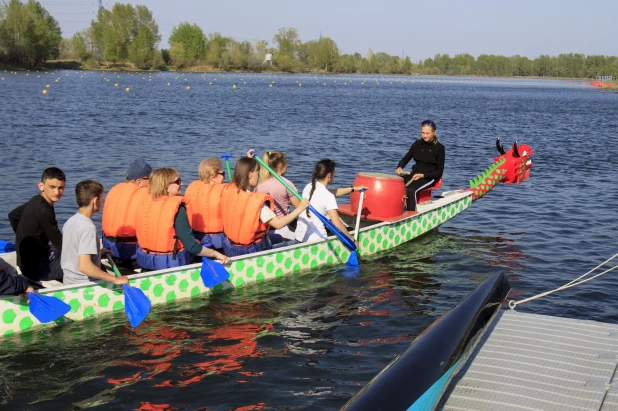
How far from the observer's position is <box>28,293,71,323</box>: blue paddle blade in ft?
22.1

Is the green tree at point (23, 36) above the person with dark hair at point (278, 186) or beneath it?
above

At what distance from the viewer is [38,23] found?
98.9 metres

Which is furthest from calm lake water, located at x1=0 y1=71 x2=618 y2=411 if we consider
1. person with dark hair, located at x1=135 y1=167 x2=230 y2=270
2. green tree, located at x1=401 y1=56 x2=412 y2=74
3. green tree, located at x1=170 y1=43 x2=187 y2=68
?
green tree, located at x1=401 y1=56 x2=412 y2=74

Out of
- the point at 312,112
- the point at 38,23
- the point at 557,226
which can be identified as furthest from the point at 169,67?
the point at 557,226

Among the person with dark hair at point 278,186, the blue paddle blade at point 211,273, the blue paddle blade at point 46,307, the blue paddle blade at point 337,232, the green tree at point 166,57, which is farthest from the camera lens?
the green tree at point 166,57

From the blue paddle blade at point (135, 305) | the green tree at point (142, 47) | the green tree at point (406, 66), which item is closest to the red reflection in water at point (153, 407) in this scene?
the blue paddle blade at point (135, 305)

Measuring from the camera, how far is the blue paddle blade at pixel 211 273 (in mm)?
8078

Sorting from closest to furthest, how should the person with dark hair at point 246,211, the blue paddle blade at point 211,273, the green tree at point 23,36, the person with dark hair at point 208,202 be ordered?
the blue paddle blade at point 211,273 → the person with dark hair at point 246,211 → the person with dark hair at point 208,202 → the green tree at point 23,36

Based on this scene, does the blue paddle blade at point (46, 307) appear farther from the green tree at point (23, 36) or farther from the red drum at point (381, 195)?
the green tree at point (23, 36)

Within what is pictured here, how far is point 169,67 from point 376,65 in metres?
65.6

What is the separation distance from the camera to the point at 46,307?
6.80m

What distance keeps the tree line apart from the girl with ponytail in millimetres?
96296

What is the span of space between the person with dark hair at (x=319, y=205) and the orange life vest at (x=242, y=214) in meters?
1.04

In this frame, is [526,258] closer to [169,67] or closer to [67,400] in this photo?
[67,400]
